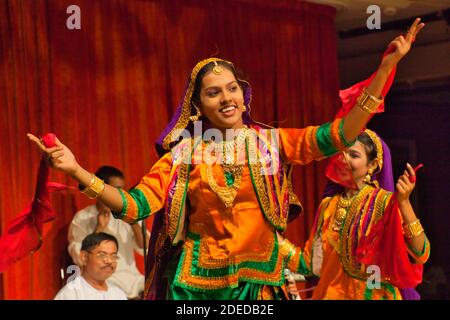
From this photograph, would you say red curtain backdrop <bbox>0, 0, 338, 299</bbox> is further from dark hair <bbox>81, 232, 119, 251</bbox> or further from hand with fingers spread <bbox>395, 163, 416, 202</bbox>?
hand with fingers spread <bbox>395, 163, 416, 202</bbox>

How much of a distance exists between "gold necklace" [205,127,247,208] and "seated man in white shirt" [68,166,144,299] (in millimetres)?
1984

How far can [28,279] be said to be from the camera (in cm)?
473

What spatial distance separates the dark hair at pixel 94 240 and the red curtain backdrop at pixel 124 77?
441 mm

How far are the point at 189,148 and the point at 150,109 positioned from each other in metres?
2.46

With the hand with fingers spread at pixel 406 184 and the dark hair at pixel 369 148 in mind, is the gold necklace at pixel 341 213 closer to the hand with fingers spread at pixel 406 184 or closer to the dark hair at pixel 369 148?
the dark hair at pixel 369 148

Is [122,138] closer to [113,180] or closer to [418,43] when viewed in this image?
[113,180]

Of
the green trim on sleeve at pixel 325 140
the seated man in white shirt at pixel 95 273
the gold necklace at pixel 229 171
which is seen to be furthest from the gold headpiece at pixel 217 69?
the seated man in white shirt at pixel 95 273

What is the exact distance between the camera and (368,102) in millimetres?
2553

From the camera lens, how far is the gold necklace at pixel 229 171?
2.71m

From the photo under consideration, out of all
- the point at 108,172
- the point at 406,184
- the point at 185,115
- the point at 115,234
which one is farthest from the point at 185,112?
the point at 115,234

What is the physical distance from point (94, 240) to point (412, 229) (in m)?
1.79

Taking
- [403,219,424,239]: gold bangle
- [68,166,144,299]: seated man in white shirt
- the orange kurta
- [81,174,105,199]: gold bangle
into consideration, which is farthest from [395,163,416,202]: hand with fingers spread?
[68,166,144,299]: seated man in white shirt

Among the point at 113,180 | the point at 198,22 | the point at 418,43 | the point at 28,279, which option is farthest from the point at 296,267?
the point at 418,43

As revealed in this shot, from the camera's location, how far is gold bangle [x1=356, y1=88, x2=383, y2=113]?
255cm
